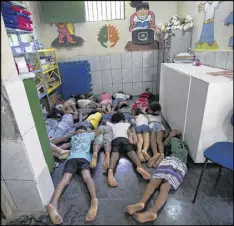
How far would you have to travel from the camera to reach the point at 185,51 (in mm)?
2223

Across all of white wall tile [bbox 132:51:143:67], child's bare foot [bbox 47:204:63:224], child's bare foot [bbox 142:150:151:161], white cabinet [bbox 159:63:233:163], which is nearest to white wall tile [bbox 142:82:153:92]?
white wall tile [bbox 132:51:143:67]

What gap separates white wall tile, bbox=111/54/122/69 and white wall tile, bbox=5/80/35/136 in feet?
7.53

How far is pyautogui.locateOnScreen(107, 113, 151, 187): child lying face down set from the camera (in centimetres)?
125

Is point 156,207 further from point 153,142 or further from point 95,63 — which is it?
point 95,63

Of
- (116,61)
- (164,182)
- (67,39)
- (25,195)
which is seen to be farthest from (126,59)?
(25,195)

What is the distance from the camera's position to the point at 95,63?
3029 millimetres

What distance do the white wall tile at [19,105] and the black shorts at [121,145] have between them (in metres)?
0.79

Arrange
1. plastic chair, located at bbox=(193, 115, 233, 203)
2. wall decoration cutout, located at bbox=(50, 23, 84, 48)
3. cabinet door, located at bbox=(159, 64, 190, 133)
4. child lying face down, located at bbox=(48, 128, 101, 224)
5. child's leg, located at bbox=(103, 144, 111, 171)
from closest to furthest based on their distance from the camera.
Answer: plastic chair, located at bbox=(193, 115, 233, 203) → child lying face down, located at bbox=(48, 128, 101, 224) → child's leg, located at bbox=(103, 144, 111, 171) → cabinet door, located at bbox=(159, 64, 190, 133) → wall decoration cutout, located at bbox=(50, 23, 84, 48)

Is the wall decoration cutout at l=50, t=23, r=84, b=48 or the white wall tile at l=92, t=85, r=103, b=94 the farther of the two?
the white wall tile at l=92, t=85, r=103, b=94

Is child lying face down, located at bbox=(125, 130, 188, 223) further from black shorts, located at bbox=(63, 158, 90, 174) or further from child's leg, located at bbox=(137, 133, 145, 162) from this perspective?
black shorts, located at bbox=(63, 158, 90, 174)

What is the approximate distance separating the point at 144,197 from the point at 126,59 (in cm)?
247

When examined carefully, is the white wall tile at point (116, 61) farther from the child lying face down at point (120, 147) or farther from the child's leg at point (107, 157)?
the child's leg at point (107, 157)

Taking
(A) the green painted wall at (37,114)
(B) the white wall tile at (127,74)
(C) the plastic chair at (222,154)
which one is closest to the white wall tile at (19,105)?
(A) the green painted wall at (37,114)

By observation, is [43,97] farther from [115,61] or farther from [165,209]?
[165,209]
